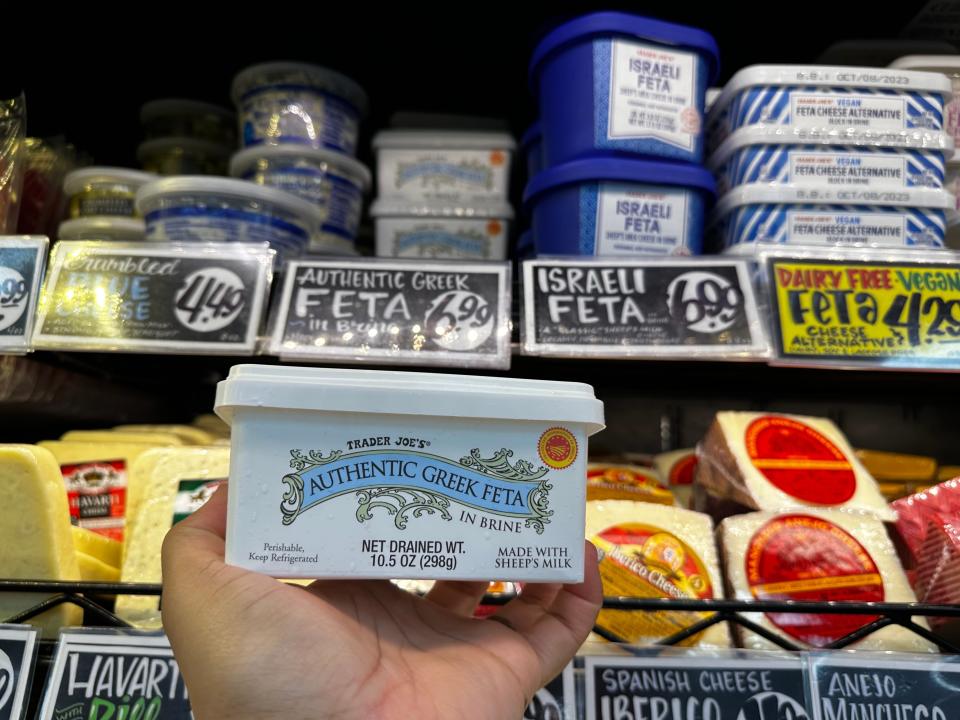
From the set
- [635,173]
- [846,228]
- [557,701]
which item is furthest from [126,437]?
[846,228]

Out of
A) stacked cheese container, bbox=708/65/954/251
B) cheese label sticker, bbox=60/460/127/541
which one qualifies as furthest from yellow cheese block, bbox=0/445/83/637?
stacked cheese container, bbox=708/65/954/251

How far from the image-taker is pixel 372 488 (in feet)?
1.92

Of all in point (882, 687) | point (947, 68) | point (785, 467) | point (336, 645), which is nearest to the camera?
point (336, 645)

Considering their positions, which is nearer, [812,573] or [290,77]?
[812,573]

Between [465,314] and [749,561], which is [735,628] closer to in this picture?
[749,561]

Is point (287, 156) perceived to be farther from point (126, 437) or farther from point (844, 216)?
point (844, 216)

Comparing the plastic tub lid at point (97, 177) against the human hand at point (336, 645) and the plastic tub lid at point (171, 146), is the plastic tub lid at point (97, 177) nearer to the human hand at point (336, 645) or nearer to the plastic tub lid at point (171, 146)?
the plastic tub lid at point (171, 146)

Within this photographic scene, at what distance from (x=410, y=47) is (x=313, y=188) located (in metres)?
0.39

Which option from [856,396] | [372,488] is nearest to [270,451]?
[372,488]

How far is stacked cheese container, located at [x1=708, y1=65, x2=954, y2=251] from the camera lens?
3.50ft

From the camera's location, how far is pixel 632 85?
1.09 meters

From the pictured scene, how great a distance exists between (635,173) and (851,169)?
339 millimetres

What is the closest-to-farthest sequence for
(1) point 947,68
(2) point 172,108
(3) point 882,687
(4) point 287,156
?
(3) point 882,687 < (1) point 947,68 < (4) point 287,156 < (2) point 172,108

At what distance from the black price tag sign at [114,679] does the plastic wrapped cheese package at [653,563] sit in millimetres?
491
